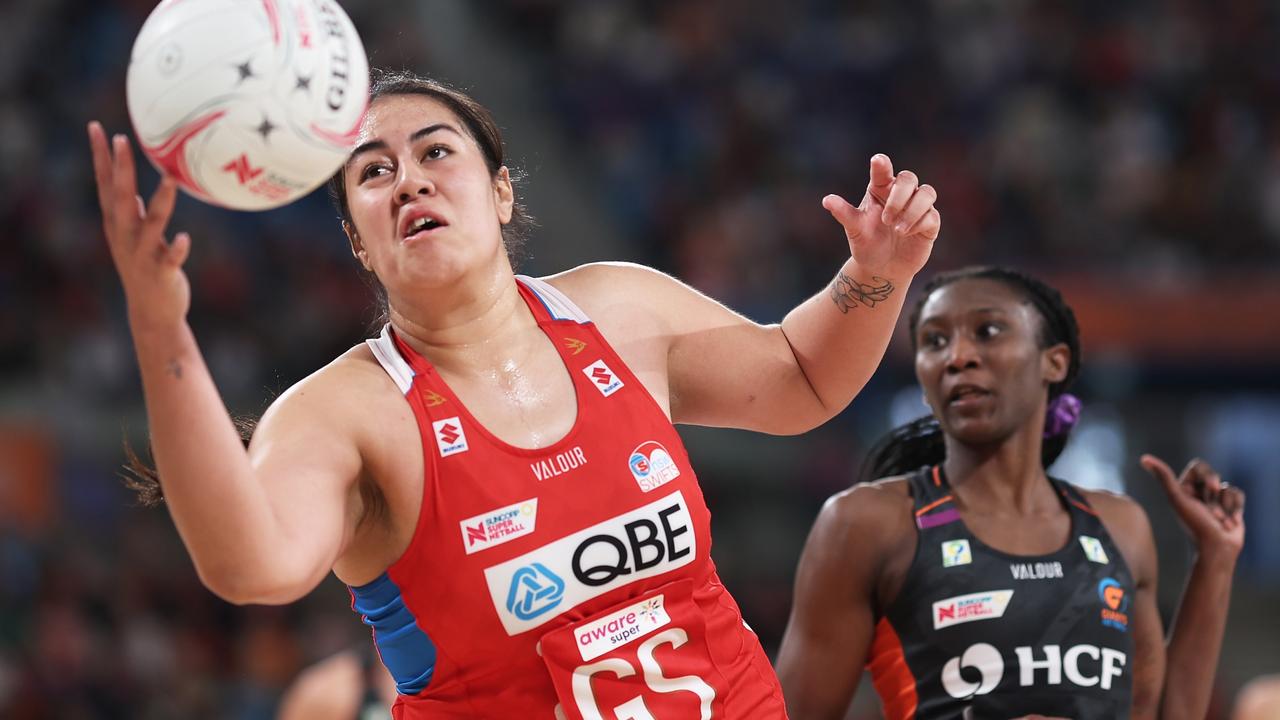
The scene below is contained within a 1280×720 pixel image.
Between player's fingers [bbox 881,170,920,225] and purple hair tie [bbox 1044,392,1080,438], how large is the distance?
1148mm

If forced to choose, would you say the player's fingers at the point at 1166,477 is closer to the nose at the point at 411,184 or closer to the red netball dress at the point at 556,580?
the red netball dress at the point at 556,580

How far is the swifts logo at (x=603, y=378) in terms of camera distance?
294 centimetres

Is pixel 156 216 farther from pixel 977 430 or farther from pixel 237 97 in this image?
pixel 977 430

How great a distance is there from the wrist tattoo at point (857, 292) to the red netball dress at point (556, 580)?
54 centimetres

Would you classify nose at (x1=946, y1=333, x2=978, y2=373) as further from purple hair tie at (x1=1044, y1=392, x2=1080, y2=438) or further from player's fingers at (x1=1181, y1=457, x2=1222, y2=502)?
player's fingers at (x1=1181, y1=457, x2=1222, y2=502)

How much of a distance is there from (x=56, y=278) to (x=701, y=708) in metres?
9.68

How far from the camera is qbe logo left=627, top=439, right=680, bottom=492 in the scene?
9.25 ft

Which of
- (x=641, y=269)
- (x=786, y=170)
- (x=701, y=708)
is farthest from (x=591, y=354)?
(x=786, y=170)

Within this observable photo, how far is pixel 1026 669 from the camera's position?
134 inches

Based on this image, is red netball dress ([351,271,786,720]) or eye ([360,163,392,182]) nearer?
red netball dress ([351,271,786,720])

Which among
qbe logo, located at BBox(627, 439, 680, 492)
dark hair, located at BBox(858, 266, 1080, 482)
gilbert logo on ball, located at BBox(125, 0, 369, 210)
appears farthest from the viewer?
dark hair, located at BBox(858, 266, 1080, 482)

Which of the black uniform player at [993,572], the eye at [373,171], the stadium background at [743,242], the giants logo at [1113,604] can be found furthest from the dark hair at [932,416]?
the stadium background at [743,242]

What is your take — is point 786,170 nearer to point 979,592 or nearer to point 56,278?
point 56,278

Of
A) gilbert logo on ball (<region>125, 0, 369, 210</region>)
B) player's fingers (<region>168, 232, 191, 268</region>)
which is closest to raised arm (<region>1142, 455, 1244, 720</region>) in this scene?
gilbert logo on ball (<region>125, 0, 369, 210</region>)
